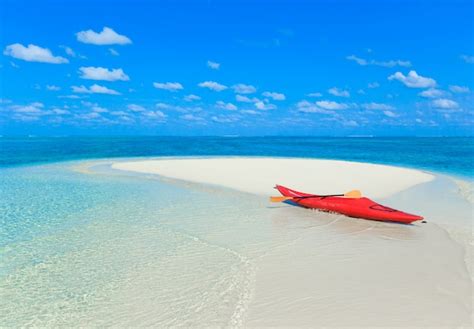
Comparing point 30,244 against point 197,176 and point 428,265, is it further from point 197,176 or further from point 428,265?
point 197,176

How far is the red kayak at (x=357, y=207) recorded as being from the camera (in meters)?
10.6

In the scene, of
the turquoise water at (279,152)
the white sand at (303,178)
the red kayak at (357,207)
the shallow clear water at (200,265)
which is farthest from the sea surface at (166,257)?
the turquoise water at (279,152)

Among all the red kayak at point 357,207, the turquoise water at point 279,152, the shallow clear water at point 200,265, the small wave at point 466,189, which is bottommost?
the shallow clear water at point 200,265

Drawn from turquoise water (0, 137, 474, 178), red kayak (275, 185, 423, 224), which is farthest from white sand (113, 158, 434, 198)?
turquoise water (0, 137, 474, 178)

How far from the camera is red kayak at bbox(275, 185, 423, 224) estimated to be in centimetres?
1062

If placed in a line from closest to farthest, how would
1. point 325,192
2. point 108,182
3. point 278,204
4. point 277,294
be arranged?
point 277,294 → point 278,204 → point 325,192 → point 108,182

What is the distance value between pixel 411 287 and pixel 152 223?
7.60 m

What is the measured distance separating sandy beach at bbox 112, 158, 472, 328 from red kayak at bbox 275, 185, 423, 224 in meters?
0.27

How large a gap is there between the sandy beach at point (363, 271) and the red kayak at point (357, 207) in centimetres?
27

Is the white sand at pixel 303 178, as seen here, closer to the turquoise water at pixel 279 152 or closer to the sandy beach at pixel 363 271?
the sandy beach at pixel 363 271

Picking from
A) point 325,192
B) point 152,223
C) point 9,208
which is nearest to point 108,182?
point 9,208

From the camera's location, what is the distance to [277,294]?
6270 mm

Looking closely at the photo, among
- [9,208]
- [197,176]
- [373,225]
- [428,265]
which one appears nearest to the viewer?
[428,265]

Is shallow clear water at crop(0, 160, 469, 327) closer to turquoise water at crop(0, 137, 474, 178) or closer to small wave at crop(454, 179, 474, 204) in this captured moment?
small wave at crop(454, 179, 474, 204)
